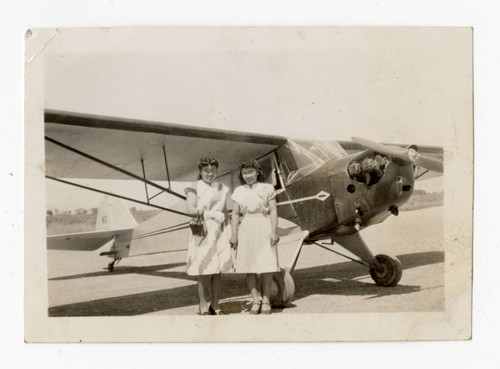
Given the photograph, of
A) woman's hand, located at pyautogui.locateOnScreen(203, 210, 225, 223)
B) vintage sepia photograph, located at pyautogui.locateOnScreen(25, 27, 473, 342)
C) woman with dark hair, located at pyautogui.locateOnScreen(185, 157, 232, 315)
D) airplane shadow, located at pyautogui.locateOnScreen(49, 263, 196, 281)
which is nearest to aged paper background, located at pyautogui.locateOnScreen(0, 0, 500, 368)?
vintage sepia photograph, located at pyautogui.locateOnScreen(25, 27, 473, 342)

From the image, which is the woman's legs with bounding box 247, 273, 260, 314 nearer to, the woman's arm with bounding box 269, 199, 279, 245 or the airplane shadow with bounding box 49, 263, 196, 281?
the woman's arm with bounding box 269, 199, 279, 245

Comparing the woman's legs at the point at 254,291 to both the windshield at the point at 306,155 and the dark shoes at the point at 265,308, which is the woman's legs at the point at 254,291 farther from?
the windshield at the point at 306,155

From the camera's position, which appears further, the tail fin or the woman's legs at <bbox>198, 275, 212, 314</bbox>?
the tail fin

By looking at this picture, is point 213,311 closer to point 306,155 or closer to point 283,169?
point 283,169

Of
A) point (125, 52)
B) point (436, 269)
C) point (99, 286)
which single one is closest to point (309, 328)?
point (436, 269)
